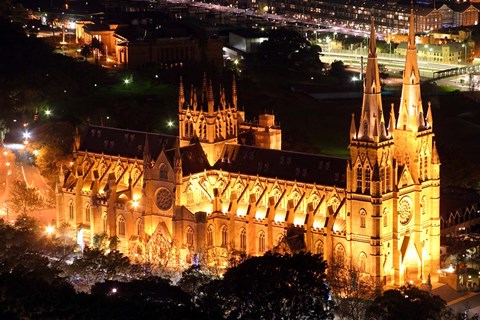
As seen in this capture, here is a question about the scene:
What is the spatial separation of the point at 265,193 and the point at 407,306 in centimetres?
3227

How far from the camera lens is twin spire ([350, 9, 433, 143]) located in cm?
15650

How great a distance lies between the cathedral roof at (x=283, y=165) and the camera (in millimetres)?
161000

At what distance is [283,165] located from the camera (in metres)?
165

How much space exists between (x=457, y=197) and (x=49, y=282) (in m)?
57.1

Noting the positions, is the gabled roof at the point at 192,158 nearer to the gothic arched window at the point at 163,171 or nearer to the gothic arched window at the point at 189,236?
the gothic arched window at the point at 163,171

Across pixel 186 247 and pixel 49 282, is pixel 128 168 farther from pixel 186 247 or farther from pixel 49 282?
pixel 49 282

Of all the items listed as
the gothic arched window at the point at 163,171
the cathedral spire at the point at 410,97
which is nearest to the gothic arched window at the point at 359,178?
the cathedral spire at the point at 410,97

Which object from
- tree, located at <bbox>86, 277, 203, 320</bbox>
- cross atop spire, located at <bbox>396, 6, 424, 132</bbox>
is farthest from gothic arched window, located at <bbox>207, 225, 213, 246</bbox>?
tree, located at <bbox>86, 277, 203, 320</bbox>

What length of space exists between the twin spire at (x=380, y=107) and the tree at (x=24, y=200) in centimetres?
4055

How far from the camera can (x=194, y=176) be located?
16762 centimetres

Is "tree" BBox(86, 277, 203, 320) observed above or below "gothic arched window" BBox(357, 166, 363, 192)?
below

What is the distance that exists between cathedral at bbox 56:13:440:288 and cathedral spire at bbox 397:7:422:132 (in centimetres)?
13

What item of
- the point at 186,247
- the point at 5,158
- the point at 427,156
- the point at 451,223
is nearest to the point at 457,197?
the point at 451,223

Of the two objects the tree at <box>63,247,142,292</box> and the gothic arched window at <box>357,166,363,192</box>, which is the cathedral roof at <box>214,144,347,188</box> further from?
the tree at <box>63,247,142,292</box>
